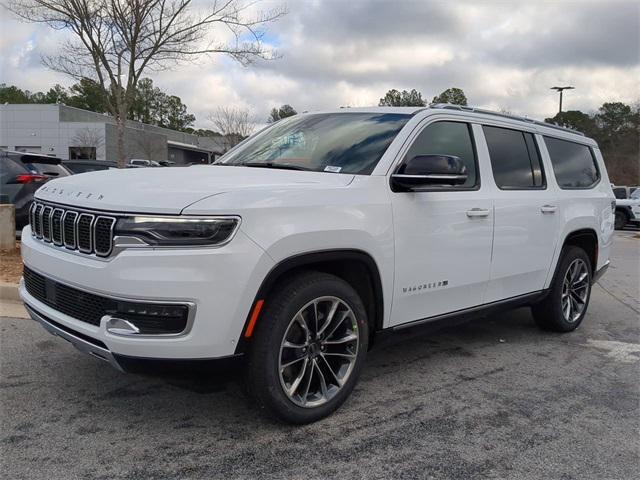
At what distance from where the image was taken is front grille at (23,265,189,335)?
271cm

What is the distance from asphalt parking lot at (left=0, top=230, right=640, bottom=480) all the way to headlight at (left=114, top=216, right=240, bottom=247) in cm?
72

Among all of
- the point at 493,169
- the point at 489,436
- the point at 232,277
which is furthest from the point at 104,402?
the point at 493,169

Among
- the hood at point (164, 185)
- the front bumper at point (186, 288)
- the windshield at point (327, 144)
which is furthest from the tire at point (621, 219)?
the front bumper at point (186, 288)

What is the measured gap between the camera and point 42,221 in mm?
3436

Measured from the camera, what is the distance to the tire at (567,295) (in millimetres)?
5281

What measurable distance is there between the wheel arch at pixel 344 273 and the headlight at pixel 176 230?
36cm

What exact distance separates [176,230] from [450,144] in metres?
2.29

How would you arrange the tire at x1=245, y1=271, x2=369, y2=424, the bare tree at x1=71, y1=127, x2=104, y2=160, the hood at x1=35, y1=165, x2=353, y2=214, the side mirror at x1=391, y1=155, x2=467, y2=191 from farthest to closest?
the bare tree at x1=71, y1=127, x2=104, y2=160
the side mirror at x1=391, y1=155, x2=467, y2=191
the tire at x1=245, y1=271, x2=369, y2=424
the hood at x1=35, y1=165, x2=353, y2=214

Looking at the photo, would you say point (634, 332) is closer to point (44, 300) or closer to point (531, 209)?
point (531, 209)

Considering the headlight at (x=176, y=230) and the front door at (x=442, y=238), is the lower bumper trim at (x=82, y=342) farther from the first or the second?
the front door at (x=442, y=238)

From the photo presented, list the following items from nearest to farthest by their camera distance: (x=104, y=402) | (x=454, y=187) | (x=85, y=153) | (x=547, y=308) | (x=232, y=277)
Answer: (x=232, y=277)
(x=104, y=402)
(x=454, y=187)
(x=547, y=308)
(x=85, y=153)

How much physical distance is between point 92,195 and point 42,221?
2.06 ft

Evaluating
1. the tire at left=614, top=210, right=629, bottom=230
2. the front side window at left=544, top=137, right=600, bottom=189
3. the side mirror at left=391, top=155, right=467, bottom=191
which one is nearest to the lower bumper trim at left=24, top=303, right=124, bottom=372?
the side mirror at left=391, top=155, right=467, bottom=191

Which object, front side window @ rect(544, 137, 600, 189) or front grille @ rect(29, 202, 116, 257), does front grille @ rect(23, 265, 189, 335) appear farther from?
front side window @ rect(544, 137, 600, 189)
